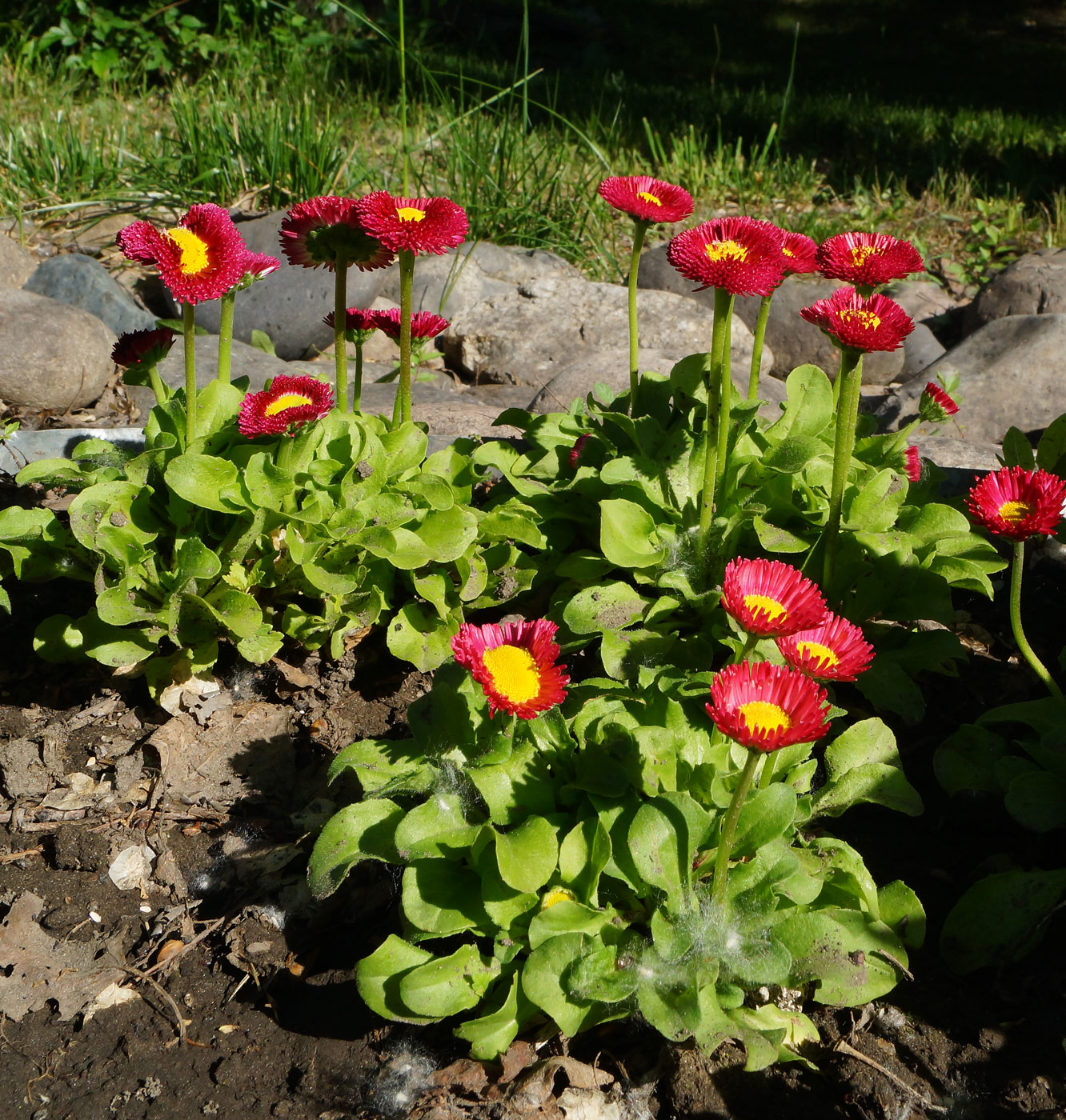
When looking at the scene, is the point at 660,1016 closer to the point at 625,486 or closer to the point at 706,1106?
the point at 706,1106

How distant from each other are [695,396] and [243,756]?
136cm

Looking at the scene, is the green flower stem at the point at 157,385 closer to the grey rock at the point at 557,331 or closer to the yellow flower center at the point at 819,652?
the yellow flower center at the point at 819,652

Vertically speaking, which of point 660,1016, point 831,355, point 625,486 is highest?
point 625,486

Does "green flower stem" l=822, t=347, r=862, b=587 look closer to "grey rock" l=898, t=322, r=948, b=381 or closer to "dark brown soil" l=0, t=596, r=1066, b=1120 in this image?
"dark brown soil" l=0, t=596, r=1066, b=1120

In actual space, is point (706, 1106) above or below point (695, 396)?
Answer: below

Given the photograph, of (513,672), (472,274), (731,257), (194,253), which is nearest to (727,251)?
(731,257)

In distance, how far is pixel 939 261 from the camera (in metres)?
6.07

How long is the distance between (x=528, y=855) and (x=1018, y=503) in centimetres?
109

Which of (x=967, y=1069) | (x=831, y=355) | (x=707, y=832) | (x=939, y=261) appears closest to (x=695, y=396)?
(x=707, y=832)

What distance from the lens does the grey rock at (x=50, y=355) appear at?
143 inches

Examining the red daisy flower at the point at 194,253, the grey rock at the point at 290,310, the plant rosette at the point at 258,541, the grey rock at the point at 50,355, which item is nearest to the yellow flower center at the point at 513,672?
the plant rosette at the point at 258,541

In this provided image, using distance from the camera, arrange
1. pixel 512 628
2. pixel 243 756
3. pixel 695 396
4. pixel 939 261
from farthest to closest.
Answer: pixel 939 261 < pixel 695 396 < pixel 243 756 < pixel 512 628

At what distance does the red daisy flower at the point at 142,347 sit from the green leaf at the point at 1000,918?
1.99 metres

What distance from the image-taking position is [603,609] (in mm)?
2357
